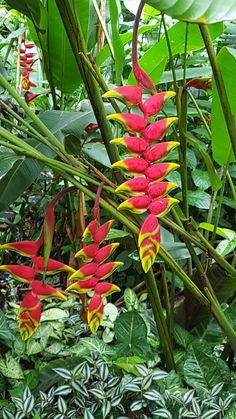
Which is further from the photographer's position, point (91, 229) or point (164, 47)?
point (164, 47)

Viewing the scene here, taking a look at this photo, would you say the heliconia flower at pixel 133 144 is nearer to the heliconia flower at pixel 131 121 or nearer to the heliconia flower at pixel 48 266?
the heliconia flower at pixel 131 121

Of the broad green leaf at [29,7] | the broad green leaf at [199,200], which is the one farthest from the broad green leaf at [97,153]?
the broad green leaf at [199,200]

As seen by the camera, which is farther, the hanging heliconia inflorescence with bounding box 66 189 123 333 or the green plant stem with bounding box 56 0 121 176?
the green plant stem with bounding box 56 0 121 176

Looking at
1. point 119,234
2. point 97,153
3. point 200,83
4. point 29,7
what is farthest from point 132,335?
point 29,7

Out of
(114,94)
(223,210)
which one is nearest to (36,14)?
(114,94)

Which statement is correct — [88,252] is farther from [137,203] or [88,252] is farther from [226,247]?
[226,247]

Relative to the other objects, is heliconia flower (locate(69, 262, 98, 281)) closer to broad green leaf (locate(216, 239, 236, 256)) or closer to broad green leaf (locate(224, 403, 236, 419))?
broad green leaf (locate(224, 403, 236, 419))

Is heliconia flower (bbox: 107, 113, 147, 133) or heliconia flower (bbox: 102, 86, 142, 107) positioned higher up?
heliconia flower (bbox: 102, 86, 142, 107)

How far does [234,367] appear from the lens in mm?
1019

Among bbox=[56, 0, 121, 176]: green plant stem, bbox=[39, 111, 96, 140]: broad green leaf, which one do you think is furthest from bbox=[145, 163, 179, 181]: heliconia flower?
bbox=[39, 111, 96, 140]: broad green leaf

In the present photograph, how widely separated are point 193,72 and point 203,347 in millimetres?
546

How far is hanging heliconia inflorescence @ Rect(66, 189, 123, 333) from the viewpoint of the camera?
0.57 m

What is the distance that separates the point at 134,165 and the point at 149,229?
0.06 m

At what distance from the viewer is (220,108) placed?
0.83 m
